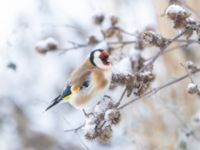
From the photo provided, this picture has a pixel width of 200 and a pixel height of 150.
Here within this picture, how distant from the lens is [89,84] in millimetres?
1447

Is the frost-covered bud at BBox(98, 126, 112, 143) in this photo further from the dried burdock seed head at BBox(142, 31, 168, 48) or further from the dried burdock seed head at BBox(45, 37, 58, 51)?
the dried burdock seed head at BBox(45, 37, 58, 51)

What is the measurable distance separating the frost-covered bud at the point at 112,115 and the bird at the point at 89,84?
0.40 feet

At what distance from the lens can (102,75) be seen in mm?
1427

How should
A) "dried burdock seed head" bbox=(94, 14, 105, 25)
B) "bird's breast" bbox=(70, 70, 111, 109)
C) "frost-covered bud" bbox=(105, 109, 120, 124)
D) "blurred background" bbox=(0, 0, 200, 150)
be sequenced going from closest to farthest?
"frost-covered bud" bbox=(105, 109, 120, 124)
"bird's breast" bbox=(70, 70, 111, 109)
"dried burdock seed head" bbox=(94, 14, 105, 25)
"blurred background" bbox=(0, 0, 200, 150)

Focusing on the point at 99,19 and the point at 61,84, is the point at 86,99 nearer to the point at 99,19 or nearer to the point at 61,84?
the point at 99,19

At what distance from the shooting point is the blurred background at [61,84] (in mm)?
2562

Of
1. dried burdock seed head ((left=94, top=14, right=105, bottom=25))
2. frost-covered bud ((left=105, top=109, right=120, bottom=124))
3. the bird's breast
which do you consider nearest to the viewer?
frost-covered bud ((left=105, top=109, right=120, bottom=124))

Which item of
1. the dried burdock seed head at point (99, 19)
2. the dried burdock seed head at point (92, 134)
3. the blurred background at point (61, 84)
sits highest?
the dried burdock seed head at point (99, 19)

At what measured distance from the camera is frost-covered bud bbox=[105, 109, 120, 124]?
1.27 metres

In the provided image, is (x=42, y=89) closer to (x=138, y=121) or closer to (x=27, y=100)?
(x=27, y=100)

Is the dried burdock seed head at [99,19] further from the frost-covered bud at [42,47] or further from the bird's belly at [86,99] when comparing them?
the bird's belly at [86,99]

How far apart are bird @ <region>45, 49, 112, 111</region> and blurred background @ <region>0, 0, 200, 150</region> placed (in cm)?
75

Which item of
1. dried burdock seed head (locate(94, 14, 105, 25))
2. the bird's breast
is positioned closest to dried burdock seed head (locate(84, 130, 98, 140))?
the bird's breast

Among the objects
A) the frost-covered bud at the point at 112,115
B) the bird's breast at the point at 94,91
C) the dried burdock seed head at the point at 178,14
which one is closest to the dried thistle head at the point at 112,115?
the frost-covered bud at the point at 112,115
